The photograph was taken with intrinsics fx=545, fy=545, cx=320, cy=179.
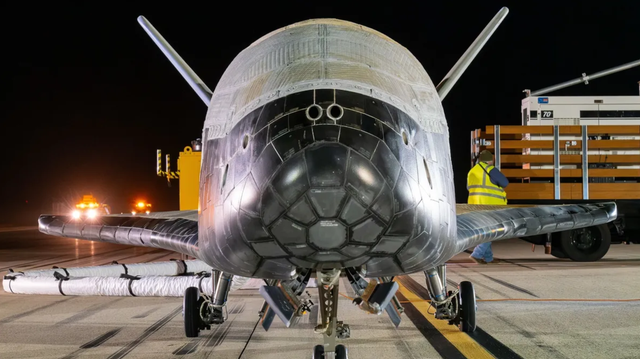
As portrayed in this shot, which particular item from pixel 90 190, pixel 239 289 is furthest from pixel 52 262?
pixel 90 190

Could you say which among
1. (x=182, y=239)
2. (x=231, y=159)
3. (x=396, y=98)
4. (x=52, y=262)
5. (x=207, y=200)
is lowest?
(x=52, y=262)

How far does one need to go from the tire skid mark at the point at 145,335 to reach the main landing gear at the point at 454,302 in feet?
8.59

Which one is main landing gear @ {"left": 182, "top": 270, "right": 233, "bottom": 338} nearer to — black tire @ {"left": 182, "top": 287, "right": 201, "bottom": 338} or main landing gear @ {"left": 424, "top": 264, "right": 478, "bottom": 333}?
black tire @ {"left": 182, "top": 287, "right": 201, "bottom": 338}

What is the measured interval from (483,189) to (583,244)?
2914 mm

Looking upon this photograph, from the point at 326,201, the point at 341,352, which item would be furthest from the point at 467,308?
the point at 326,201

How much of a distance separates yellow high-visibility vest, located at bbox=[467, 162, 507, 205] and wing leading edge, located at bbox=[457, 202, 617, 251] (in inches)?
116

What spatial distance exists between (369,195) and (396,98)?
2.22 ft

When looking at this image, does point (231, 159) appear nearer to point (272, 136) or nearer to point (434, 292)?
point (272, 136)

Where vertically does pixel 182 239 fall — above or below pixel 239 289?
above

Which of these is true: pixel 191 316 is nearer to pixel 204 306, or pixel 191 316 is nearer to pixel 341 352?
pixel 204 306

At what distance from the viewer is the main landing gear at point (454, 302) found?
497 cm

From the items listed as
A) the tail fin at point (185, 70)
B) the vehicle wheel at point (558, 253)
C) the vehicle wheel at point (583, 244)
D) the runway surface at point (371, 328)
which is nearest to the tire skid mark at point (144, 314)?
the runway surface at point (371, 328)

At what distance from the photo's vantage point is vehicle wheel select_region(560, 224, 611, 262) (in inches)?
420

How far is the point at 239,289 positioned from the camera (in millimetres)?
7824
